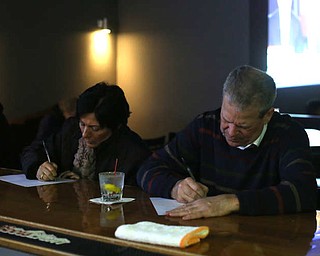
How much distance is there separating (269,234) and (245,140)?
22.9 inches

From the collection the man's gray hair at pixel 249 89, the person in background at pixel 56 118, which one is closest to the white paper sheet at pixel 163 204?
the man's gray hair at pixel 249 89

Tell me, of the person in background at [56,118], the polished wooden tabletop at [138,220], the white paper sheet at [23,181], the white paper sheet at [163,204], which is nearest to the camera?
the polished wooden tabletop at [138,220]

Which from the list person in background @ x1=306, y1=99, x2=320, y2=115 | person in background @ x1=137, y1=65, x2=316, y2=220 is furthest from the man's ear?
person in background @ x1=306, y1=99, x2=320, y2=115

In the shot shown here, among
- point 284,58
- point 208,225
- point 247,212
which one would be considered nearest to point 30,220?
point 208,225

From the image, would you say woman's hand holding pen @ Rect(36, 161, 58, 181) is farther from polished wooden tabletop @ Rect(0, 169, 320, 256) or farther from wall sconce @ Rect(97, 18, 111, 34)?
wall sconce @ Rect(97, 18, 111, 34)

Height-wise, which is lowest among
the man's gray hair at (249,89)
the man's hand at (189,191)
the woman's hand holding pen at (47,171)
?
the woman's hand holding pen at (47,171)

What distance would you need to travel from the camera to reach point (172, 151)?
7.72ft

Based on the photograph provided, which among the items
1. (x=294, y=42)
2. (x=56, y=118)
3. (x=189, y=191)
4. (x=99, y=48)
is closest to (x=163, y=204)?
(x=189, y=191)

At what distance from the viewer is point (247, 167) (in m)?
2.17

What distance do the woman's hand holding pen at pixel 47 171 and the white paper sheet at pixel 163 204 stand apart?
636 millimetres

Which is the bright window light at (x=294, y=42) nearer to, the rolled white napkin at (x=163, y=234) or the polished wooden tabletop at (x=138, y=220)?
the polished wooden tabletop at (x=138, y=220)

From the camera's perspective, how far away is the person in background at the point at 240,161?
1840 millimetres

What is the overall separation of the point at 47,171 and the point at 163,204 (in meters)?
0.78

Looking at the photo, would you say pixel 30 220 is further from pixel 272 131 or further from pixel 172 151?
pixel 272 131
